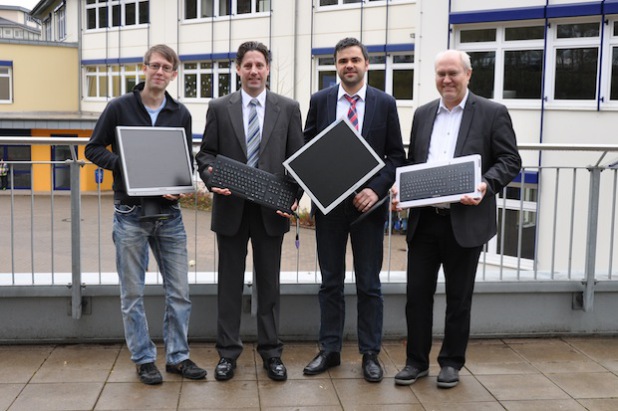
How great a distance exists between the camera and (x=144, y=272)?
4684mm

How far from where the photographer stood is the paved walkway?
4.38 metres

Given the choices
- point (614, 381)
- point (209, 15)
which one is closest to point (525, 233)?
point (614, 381)

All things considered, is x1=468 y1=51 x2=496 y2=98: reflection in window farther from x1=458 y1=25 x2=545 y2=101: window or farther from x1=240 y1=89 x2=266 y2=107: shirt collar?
x1=240 y1=89 x2=266 y2=107: shirt collar

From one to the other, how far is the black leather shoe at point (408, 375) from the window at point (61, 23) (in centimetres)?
3645

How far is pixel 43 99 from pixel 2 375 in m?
33.9

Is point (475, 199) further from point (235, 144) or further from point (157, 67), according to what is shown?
point (157, 67)

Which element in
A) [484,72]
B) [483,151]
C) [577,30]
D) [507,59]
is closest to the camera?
[483,151]

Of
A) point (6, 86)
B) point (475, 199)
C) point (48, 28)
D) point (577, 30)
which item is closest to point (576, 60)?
point (577, 30)

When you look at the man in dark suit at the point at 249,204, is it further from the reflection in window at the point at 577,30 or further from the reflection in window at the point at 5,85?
the reflection in window at the point at 5,85

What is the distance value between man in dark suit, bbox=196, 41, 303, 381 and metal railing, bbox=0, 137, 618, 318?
654mm

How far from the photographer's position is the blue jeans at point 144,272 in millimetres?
4562

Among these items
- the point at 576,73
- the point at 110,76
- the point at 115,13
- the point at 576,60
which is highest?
the point at 115,13

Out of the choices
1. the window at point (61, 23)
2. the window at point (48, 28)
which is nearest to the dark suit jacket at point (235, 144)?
the window at point (61, 23)

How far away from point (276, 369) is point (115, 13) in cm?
3094
